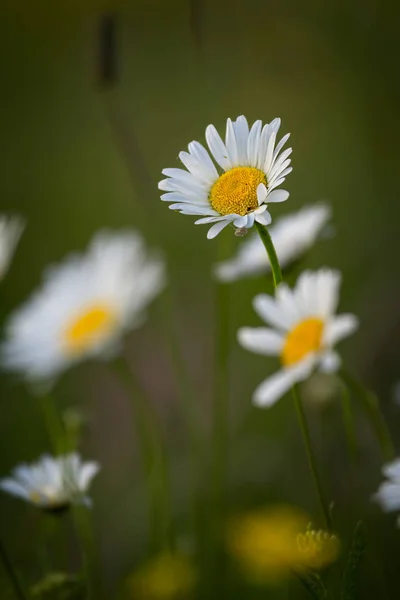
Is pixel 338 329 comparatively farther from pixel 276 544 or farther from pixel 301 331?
pixel 276 544

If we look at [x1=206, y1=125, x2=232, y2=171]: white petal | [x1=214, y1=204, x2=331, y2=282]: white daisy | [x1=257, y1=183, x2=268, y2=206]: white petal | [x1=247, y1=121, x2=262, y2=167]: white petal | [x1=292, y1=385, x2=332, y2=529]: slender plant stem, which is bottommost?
[x1=292, y1=385, x2=332, y2=529]: slender plant stem

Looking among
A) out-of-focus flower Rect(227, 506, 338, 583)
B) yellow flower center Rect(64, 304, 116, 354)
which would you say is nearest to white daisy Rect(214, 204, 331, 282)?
yellow flower center Rect(64, 304, 116, 354)

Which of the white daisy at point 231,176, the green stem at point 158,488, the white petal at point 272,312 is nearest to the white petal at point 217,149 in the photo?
the white daisy at point 231,176

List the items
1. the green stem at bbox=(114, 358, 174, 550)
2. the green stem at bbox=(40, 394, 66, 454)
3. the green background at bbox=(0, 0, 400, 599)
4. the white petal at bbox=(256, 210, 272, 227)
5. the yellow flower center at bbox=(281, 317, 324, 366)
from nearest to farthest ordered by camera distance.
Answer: the white petal at bbox=(256, 210, 272, 227)
the yellow flower center at bbox=(281, 317, 324, 366)
the green stem at bbox=(114, 358, 174, 550)
the green stem at bbox=(40, 394, 66, 454)
the green background at bbox=(0, 0, 400, 599)

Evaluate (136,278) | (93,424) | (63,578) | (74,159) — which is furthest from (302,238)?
(74,159)

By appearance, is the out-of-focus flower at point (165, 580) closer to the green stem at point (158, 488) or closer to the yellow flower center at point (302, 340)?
the green stem at point (158, 488)

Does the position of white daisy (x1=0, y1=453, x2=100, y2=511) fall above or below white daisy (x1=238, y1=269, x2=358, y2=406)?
below

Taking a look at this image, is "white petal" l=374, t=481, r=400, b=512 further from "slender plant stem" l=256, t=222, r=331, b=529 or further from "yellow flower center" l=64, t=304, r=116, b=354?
"yellow flower center" l=64, t=304, r=116, b=354
